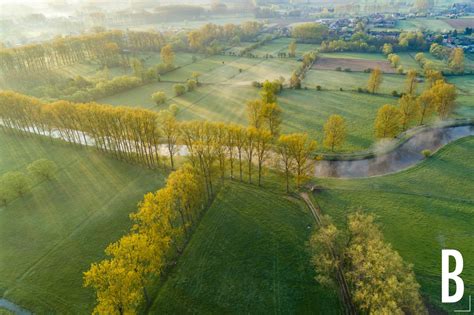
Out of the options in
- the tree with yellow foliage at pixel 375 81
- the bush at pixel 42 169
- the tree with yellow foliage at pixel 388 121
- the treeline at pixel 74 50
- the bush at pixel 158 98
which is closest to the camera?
the bush at pixel 42 169

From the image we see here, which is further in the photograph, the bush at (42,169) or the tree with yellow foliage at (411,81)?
the tree with yellow foliage at (411,81)

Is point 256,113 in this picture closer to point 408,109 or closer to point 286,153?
point 286,153

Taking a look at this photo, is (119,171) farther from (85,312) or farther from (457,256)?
(457,256)

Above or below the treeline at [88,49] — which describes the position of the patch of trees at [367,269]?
below

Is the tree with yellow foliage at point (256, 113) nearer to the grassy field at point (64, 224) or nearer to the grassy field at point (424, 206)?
the grassy field at point (424, 206)

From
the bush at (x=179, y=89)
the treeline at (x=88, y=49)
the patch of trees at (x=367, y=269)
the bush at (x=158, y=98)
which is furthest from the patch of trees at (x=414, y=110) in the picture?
the treeline at (x=88, y=49)

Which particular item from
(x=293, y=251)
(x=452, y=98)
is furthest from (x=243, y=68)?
(x=293, y=251)

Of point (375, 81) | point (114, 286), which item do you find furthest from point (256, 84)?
point (114, 286)

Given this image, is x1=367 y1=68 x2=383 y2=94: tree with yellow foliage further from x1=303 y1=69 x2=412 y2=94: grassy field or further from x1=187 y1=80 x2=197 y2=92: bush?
x1=187 y1=80 x2=197 y2=92: bush

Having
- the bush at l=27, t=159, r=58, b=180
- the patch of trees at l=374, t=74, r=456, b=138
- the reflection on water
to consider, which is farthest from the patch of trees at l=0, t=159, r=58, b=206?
the patch of trees at l=374, t=74, r=456, b=138
